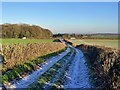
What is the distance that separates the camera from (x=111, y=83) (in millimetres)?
11977

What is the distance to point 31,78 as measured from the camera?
17.4 m

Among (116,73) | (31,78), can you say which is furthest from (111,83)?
(31,78)

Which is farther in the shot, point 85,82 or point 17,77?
point 17,77

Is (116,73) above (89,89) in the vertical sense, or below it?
above

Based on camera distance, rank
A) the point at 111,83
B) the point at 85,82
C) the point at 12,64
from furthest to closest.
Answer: the point at 12,64, the point at 85,82, the point at 111,83

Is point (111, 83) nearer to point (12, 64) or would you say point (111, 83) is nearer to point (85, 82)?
point (85, 82)

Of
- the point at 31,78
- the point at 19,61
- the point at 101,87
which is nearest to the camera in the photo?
the point at 101,87

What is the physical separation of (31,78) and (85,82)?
11.9 feet

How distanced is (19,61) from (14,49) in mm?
1876

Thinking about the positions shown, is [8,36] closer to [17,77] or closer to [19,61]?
[19,61]

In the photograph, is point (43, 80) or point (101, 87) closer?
point (101, 87)

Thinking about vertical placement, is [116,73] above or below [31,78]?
above

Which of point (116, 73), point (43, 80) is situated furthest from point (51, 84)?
point (116, 73)

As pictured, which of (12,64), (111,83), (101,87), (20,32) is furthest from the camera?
(20,32)
